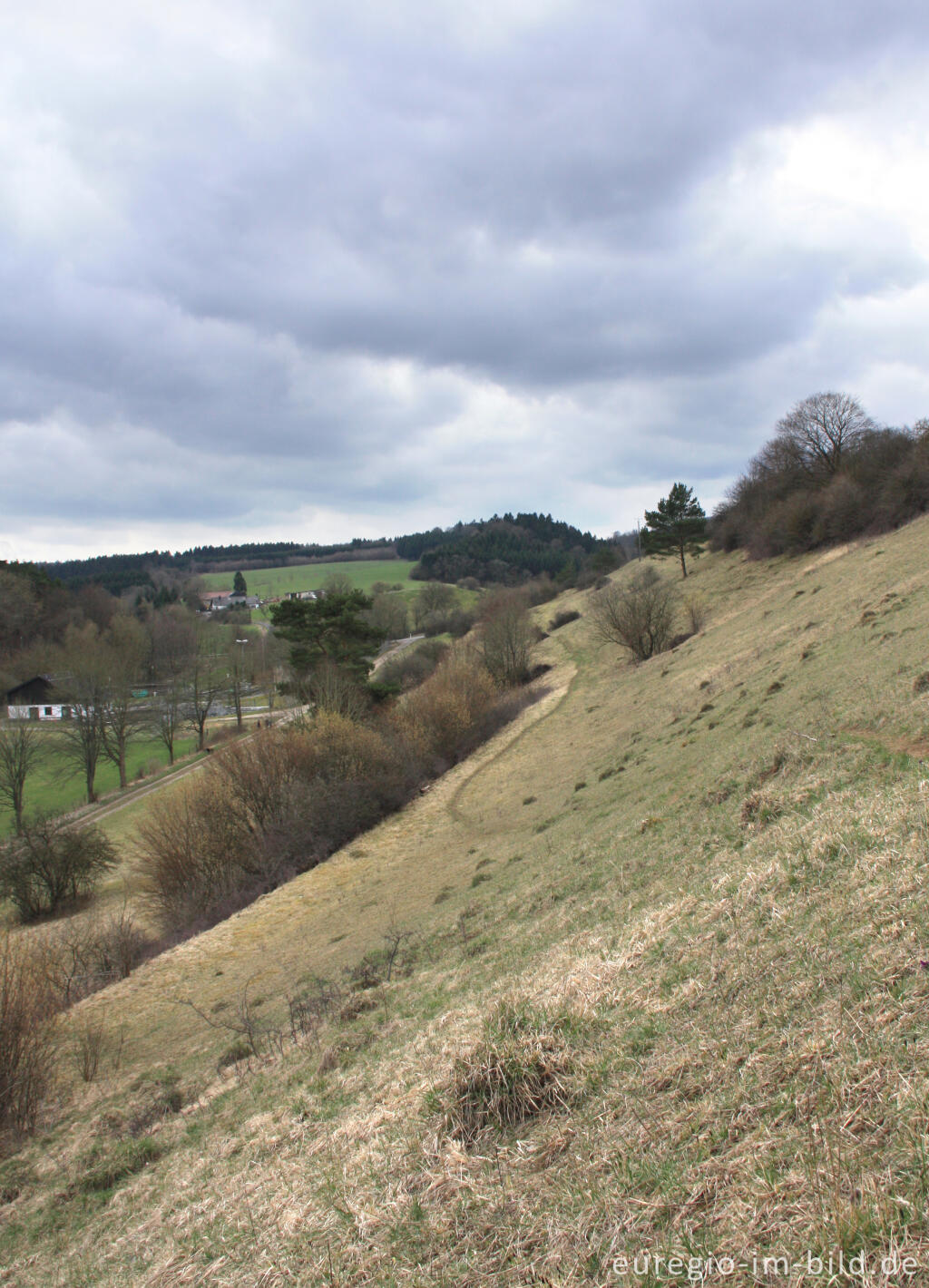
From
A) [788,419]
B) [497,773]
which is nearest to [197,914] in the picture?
[497,773]

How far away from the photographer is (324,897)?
23.3 meters

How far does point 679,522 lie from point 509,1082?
6643 centimetres

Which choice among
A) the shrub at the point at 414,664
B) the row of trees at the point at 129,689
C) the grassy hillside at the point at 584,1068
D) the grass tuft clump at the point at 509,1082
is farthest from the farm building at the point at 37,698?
the grass tuft clump at the point at 509,1082

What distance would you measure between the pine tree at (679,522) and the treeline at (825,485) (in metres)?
4.82

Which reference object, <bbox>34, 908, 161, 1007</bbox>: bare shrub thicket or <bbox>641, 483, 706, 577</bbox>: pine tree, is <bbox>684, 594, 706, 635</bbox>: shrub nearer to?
<bbox>641, 483, 706, 577</bbox>: pine tree

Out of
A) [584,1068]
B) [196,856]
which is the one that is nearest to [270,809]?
[196,856]

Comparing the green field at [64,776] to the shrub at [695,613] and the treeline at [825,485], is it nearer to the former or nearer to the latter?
the shrub at [695,613]

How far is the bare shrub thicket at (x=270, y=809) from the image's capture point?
27859mm

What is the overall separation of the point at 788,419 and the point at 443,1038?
70.8 metres

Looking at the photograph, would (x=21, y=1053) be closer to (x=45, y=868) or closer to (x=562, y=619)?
(x=45, y=868)

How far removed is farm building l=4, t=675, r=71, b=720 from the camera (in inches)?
3167

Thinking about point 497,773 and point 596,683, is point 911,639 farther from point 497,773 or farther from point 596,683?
point 596,683

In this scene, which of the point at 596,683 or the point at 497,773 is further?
the point at 596,683

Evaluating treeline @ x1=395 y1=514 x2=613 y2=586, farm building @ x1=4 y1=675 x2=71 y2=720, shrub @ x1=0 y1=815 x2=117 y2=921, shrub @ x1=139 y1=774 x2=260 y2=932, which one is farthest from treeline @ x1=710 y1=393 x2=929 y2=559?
farm building @ x1=4 y1=675 x2=71 y2=720
